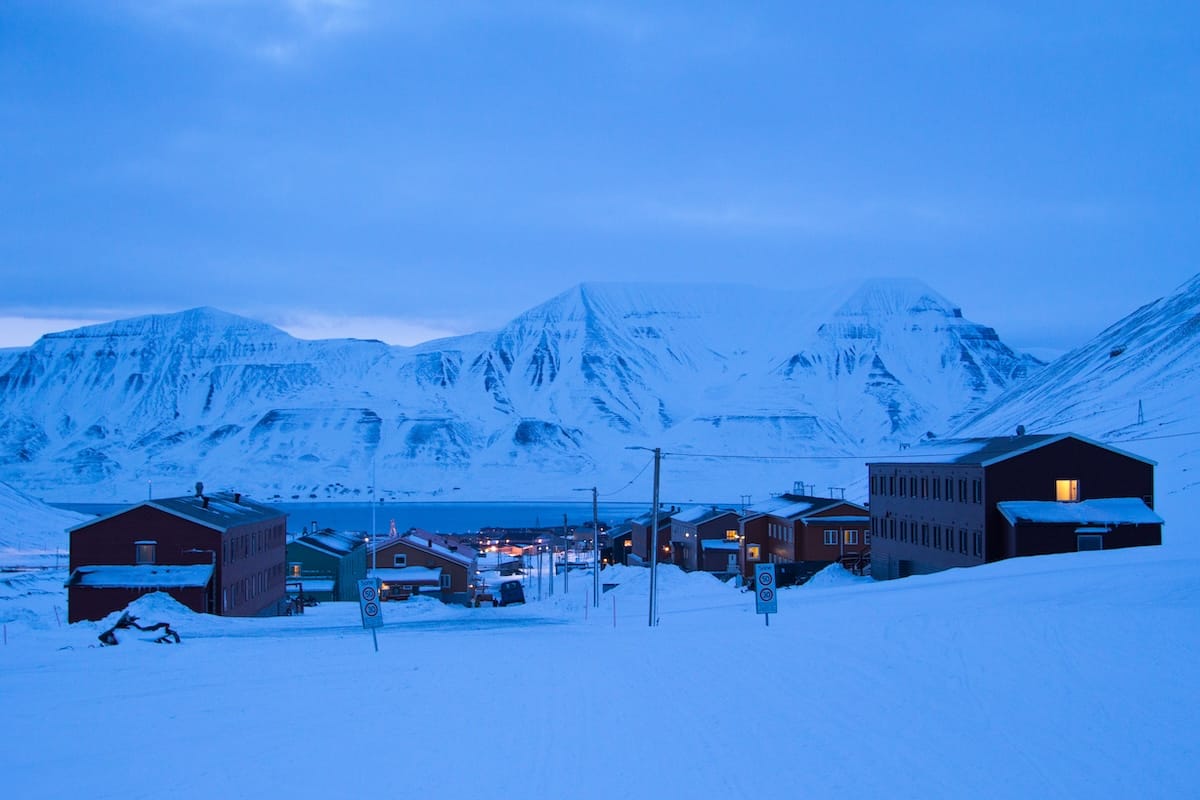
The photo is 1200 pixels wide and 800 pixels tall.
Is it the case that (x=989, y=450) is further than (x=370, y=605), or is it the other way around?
(x=989, y=450)

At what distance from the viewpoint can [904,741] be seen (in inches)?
471

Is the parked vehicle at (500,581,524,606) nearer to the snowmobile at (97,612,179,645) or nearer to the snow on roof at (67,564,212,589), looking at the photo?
the snow on roof at (67,564,212,589)

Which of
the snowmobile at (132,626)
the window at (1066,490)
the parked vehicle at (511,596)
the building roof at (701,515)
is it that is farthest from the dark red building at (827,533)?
the snowmobile at (132,626)

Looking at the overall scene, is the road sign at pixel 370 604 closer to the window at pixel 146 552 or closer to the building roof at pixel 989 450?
the window at pixel 146 552

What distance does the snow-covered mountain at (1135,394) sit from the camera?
242 feet

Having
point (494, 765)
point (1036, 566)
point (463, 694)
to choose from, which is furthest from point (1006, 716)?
point (1036, 566)

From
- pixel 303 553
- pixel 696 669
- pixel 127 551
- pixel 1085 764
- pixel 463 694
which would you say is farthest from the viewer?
pixel 303 553

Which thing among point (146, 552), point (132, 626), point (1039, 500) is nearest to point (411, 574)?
point (146, 552)

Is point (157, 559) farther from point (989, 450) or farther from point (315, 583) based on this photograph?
point (989, 450)

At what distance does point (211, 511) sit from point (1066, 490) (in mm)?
32073

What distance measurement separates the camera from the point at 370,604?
21203mm

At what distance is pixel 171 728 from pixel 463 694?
414 centimetres

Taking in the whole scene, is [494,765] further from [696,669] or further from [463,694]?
[696,669]

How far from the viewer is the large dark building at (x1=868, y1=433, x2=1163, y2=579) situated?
3491 cm
